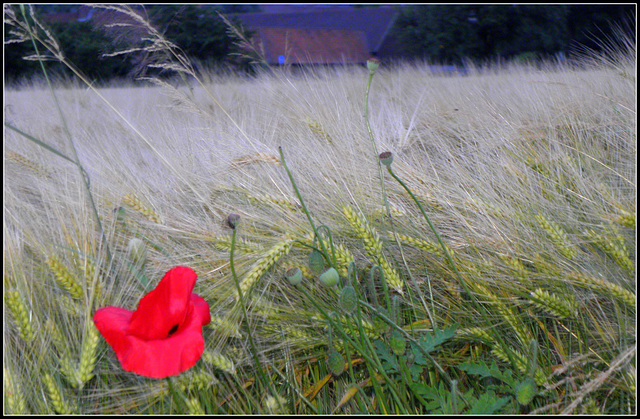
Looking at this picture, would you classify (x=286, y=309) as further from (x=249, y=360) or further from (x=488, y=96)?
(x=488, y=96)

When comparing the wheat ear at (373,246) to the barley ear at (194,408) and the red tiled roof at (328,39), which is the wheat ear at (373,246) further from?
the red tiled roof at (328,39)

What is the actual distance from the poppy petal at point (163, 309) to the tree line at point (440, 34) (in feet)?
11.4

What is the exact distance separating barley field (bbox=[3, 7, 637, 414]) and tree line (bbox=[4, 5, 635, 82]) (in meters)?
3.08

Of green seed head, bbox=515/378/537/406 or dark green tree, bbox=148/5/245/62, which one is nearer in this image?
green seed head, bbox=515/378/537/406

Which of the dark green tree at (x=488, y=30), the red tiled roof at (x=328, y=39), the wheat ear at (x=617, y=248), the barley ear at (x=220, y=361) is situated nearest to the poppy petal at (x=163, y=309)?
the barley ear at (x=220, y=361)

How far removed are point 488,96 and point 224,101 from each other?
5.34 ft

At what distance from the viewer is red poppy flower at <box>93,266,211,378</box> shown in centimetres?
50

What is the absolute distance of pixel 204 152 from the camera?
131cm

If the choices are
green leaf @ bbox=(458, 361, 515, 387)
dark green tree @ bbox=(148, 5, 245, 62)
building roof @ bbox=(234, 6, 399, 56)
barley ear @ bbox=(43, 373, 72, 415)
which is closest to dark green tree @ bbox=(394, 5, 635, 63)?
building roof @ bbox=(234, 6, 399, 56)

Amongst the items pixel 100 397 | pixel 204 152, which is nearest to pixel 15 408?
pixel 100 397

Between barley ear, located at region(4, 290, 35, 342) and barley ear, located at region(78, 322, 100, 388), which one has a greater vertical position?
barley ear, located at region(4, 290, 35, 342)

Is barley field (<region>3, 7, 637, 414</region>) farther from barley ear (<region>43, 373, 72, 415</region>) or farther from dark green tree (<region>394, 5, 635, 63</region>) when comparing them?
dark green tree (<region>394, 5, 635, 63</region>)

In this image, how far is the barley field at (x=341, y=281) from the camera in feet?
2.07

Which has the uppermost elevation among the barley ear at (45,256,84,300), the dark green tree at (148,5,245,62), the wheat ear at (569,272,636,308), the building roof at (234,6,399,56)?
the building roof at (234,6,399,56)
